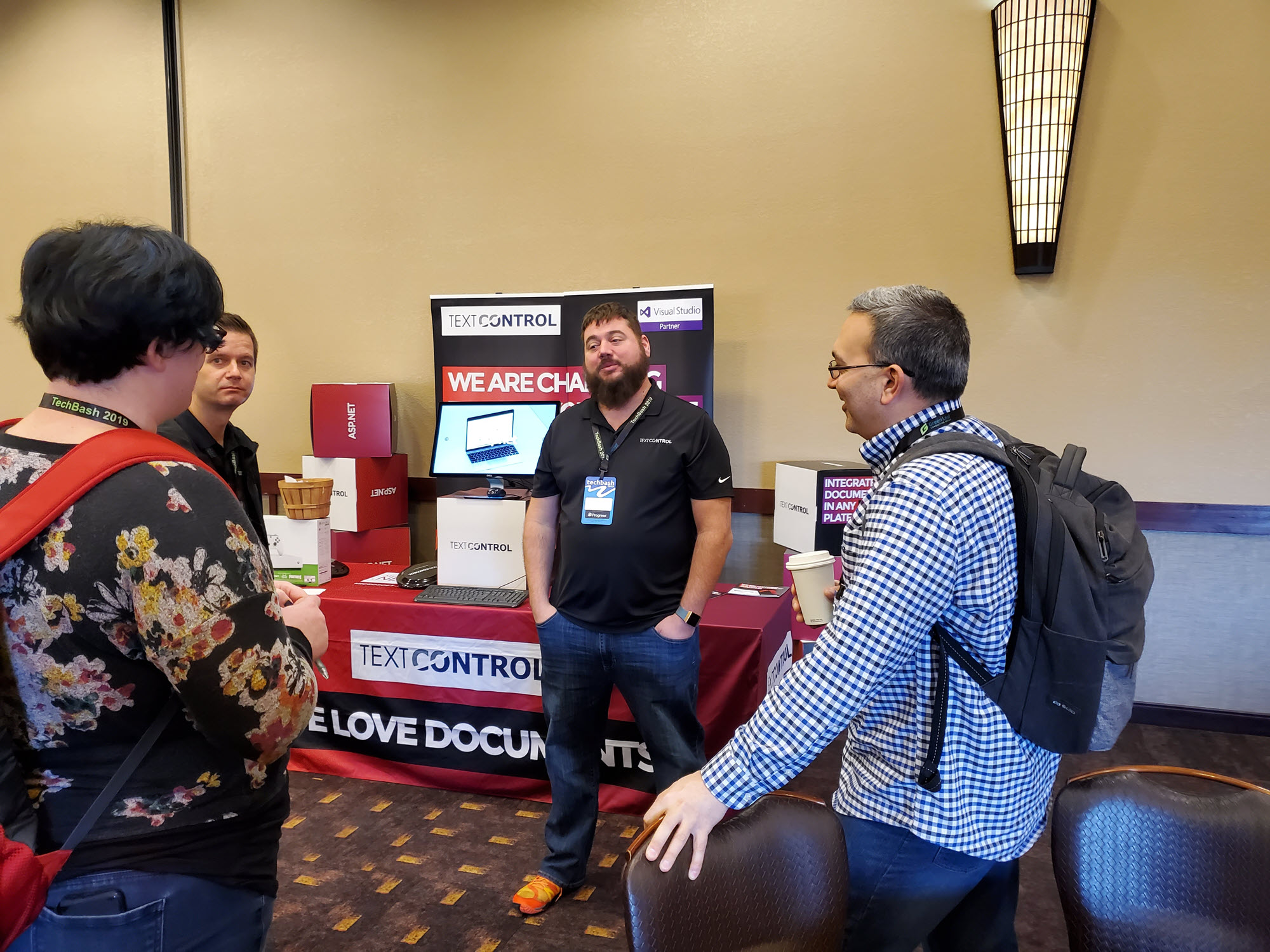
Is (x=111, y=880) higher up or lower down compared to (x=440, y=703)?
higher up

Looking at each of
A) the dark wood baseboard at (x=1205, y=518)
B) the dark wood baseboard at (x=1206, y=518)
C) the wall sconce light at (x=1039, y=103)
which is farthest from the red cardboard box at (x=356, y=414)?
the dark wood baseboard at (x=1206, y=518)

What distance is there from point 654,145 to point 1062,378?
7.20ft

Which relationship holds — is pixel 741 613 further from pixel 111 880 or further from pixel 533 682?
pixel 111 880

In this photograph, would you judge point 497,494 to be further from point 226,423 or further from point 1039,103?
point 1039,103

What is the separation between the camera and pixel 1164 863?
1.02 meters

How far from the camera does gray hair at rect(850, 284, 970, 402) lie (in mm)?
1188

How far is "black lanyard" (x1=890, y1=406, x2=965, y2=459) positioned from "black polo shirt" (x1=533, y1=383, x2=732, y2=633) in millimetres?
1101

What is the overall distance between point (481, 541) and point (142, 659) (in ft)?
6.84

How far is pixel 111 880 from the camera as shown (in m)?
0.87

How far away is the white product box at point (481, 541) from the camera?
288 centimetres

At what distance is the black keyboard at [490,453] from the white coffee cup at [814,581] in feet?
7.65

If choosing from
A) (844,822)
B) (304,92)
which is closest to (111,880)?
(844,822)

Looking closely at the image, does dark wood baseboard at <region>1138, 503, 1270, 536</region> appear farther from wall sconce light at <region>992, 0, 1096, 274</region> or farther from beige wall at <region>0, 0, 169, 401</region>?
beige wall at <region>0, 0, 169, 401</region>

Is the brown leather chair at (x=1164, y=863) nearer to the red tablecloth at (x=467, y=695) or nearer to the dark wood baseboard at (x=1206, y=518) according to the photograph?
the red tablecloth at (x=467, y=695)
